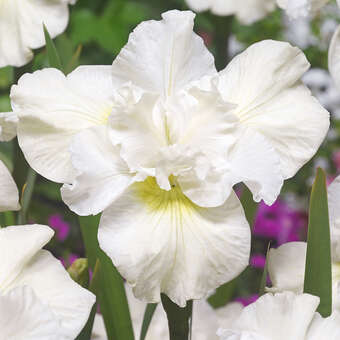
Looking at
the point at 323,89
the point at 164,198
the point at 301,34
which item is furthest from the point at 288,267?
the point at 301,34

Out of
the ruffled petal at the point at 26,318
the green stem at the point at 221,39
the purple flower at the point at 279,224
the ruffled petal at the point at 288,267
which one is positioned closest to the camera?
the ruffled petal at the point at 26,318

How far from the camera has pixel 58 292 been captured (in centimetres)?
45

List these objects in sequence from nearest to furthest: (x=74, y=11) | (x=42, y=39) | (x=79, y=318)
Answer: (x=79, y=318) → (x=42, y=39) → (x=74, y=11)

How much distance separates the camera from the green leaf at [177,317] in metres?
0.49

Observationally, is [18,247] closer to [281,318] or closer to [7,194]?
[7,194]

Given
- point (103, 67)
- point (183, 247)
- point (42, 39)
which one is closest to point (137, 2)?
point (42, 39)

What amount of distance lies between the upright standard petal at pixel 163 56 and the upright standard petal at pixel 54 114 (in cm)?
2

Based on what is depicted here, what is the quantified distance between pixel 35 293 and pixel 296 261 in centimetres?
19

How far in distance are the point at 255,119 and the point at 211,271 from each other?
109 millimetres

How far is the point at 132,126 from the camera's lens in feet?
1.60

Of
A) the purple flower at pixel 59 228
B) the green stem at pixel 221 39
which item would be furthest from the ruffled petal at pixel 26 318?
the purple flower at pixel 59 228

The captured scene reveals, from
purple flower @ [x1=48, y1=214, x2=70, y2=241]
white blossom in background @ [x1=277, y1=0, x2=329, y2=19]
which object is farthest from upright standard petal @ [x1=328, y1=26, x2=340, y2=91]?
purple flower @ [x1=48, y1=214, x2=70, y2=241]

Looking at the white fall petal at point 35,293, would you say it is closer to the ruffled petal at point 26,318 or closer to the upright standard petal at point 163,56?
the ruffled petal at point 26,318

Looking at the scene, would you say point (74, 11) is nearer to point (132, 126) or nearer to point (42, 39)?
point (42, 39)
